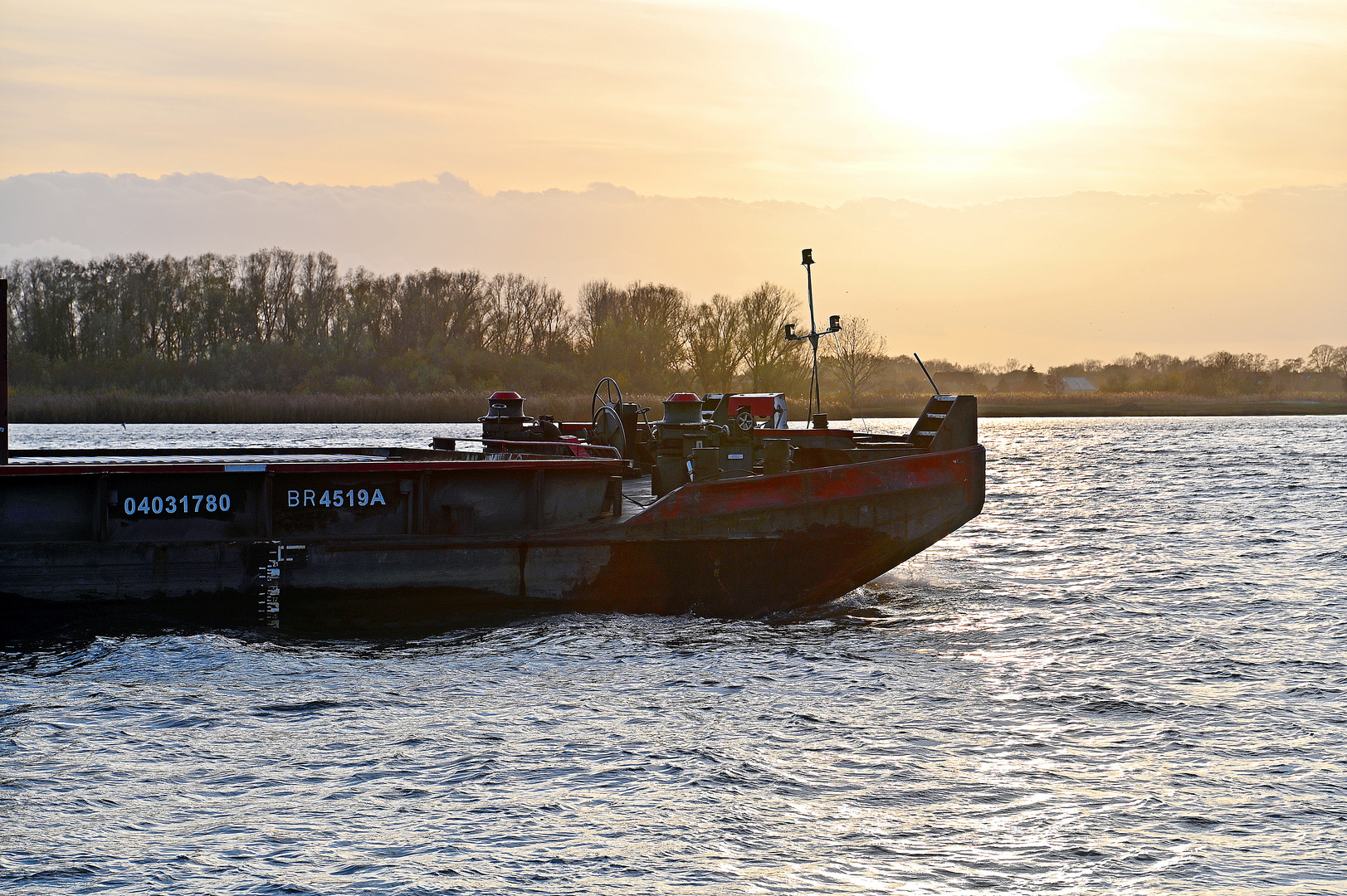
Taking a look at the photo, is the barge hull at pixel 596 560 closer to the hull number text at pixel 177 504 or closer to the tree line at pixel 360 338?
the hull number text at pixel 177 504

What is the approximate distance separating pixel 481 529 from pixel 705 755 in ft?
13.9

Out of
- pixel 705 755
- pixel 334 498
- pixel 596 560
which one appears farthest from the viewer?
pixel 596 560

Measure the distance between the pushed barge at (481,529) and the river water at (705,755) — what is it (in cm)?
38

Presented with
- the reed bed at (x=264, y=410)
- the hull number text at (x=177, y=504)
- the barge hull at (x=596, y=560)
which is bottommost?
the barge hull at (x=596, y=560)

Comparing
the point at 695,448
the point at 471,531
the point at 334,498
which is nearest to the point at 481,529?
the point at 471,531

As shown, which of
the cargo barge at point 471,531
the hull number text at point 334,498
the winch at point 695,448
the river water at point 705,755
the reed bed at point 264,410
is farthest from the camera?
the reed bed at point 264,410

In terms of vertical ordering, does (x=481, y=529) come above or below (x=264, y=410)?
below

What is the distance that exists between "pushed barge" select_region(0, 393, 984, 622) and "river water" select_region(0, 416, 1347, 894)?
1.23ft

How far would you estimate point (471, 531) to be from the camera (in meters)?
10.2

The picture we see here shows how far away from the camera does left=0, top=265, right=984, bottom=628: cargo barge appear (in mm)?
9195

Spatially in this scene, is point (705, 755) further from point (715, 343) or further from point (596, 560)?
point (715, 343)

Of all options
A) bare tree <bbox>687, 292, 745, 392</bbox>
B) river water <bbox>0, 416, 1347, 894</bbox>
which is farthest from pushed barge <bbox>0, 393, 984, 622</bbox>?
bare tree <bbox>687, 292, 745, 392</bbox>

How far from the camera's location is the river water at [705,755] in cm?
496

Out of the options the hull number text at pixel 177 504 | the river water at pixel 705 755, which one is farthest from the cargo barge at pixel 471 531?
the river water at pixel 705 755
